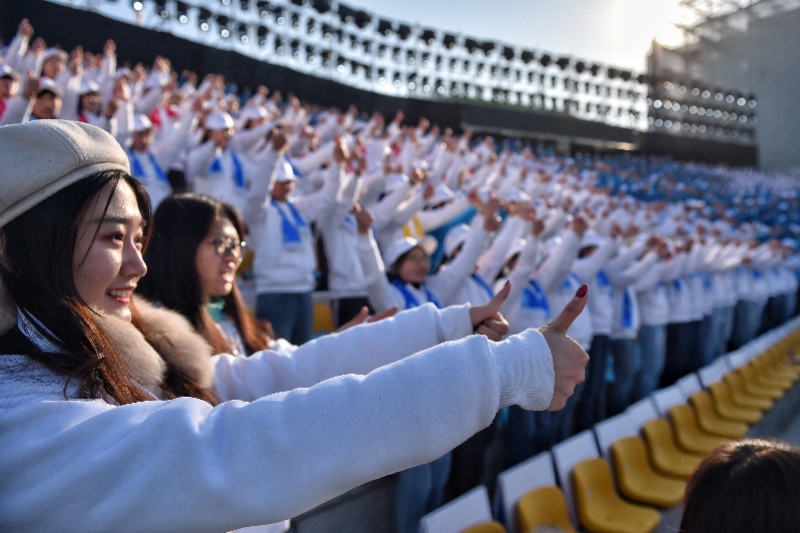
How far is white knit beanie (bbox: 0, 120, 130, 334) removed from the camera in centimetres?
80

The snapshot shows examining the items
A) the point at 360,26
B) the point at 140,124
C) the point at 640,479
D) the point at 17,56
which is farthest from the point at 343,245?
the point at 360,26

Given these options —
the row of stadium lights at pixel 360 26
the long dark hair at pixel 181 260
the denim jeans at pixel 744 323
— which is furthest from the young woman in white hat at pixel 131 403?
the row of stadium lights at pixel 360 26

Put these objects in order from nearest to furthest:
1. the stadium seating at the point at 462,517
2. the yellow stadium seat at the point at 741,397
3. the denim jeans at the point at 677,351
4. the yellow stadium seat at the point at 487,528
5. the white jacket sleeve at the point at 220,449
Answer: the white jacket sleeve at the point at 220,449, the stadium seating at the point at 462,517, the yellow stadium seat at the point at 487,528, the yellow stadium seat at the point at 741,397, the denim jeans at the point at 677,351

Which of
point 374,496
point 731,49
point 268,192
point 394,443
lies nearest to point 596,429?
point 374,496

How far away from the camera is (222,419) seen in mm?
726

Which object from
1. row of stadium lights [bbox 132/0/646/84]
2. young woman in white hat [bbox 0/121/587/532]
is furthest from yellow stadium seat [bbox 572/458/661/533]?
row of stadium lights [bbox 132/0/646/84]

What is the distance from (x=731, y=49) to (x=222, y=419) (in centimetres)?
3809

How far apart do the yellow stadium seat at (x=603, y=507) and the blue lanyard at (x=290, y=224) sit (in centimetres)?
217

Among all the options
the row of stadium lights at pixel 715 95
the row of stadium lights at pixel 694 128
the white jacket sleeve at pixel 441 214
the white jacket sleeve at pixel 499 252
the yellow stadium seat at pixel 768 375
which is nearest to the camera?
the white jacket sleeve at pixel 499 252

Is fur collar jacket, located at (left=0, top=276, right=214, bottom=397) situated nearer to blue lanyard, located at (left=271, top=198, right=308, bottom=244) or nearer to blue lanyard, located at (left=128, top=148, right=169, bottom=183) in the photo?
blue lanyard, located at (left=271, top=198, right=308, bottom=244)

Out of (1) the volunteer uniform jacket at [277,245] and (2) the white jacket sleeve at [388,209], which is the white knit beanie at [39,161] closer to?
(1) the volunteer uniform jacket at [277,245]

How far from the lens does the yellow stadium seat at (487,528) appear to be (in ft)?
7.09

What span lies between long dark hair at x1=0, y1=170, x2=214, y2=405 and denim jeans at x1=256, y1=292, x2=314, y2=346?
270 cm

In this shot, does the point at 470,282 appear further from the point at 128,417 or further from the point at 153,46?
the point at 153,46
